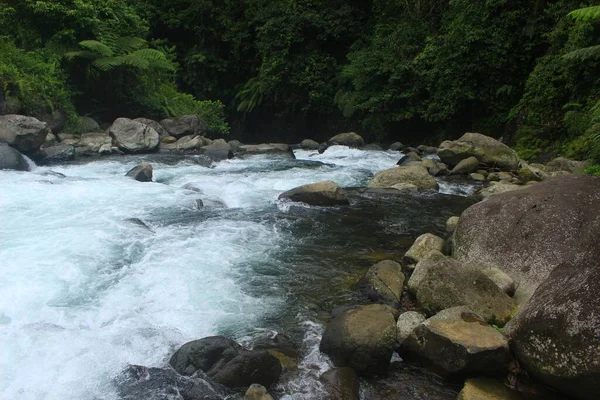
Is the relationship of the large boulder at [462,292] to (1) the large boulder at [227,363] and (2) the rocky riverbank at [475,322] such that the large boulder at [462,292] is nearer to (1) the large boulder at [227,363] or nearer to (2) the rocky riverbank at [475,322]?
(2) the rocky riverbank at [475,322]

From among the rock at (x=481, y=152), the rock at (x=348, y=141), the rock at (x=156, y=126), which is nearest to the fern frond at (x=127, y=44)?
the rock at (x=156, y=126)

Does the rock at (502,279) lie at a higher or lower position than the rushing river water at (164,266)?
higher

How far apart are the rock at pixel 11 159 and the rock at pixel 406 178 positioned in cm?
828

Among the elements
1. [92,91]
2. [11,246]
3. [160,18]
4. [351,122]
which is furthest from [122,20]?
[11,246]

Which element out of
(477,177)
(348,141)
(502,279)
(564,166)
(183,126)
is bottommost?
(348,141)

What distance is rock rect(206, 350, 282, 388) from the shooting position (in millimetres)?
4113

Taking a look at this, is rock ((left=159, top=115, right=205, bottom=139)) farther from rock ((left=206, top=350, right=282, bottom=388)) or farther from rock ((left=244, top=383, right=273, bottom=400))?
rock ((left=244, top=383, right=273, bottom=400))

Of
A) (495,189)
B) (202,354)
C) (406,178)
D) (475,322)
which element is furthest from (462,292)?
(406,178)

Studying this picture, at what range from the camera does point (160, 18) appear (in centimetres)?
2516

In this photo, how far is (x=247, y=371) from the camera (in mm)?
4125

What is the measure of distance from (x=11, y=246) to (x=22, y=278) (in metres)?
1.32

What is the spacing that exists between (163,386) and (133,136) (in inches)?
510

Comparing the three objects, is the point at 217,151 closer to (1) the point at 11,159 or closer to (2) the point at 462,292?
(1) the point at 11,159

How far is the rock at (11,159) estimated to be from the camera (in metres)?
11.8
